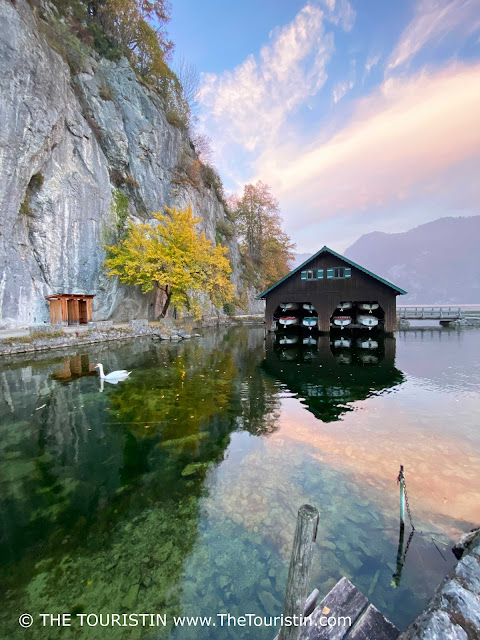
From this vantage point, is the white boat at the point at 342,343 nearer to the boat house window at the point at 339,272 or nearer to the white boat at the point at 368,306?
the boat house window at the point at 339,272

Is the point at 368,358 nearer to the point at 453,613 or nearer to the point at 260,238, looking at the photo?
the point at 453,613

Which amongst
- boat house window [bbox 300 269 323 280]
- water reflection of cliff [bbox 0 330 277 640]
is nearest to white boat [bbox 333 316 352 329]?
boat house window [bbox 300 269 323 280]

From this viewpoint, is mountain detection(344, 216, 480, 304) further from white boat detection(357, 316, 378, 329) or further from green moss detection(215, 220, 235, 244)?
white boat detection(357, 316, 378, 329)

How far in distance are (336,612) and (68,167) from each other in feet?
120

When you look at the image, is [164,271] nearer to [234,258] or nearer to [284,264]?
[234,258]

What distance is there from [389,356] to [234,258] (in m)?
39.5

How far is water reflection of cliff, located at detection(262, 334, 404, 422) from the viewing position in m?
11.0

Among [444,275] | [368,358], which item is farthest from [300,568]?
[444,275]

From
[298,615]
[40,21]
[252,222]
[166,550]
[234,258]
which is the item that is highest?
[40,21]

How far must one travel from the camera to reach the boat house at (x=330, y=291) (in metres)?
27.0

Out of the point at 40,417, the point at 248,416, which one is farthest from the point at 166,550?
the point at 40,417

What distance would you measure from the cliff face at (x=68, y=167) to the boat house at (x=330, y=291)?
57.9 ft

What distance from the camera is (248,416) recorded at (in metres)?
9.35

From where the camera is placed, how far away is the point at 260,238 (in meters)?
60.8
